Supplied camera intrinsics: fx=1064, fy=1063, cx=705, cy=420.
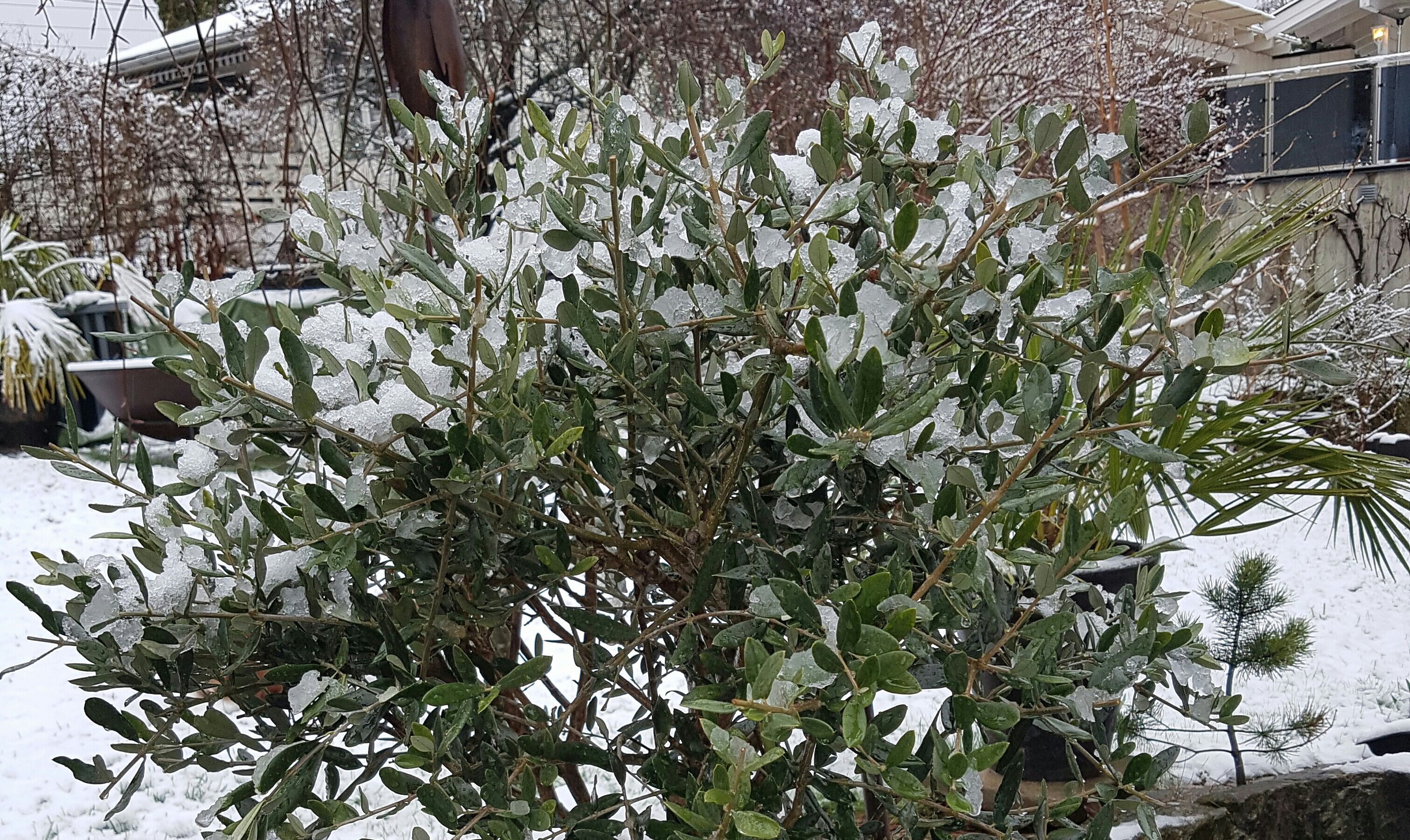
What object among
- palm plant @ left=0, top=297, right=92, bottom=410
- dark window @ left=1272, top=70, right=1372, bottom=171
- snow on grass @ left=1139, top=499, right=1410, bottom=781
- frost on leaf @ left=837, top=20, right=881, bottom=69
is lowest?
snow on grass @ left=1139, top=499, right=1410, bottom=781

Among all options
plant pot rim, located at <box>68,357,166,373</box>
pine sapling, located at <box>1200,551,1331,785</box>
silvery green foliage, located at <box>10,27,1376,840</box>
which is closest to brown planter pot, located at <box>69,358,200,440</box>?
plant pot rim, located at <box>68,357,166,373</box>

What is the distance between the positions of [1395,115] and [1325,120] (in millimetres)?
659

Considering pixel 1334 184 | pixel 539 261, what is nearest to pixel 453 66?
pixel 539 261

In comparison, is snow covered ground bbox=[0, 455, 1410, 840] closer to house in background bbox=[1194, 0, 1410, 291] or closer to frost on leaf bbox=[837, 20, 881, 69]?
frost on leaf bbox=[837, 20, 881, 69]

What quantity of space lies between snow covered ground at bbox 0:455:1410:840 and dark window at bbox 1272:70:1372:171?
4955 mm

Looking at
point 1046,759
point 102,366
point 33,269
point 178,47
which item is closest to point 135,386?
point 102,366

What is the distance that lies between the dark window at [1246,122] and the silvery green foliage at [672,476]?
32.4 ft

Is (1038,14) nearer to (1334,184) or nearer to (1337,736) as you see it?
(1334,184)

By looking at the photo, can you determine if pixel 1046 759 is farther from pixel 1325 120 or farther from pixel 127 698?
pixel 1325 120

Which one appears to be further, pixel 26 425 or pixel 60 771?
pixel 26 425

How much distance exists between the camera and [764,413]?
932 mm

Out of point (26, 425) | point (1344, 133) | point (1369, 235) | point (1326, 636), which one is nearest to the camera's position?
point (1326, 636)

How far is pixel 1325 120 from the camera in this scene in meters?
9.32

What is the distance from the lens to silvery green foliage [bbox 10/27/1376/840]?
802mm
